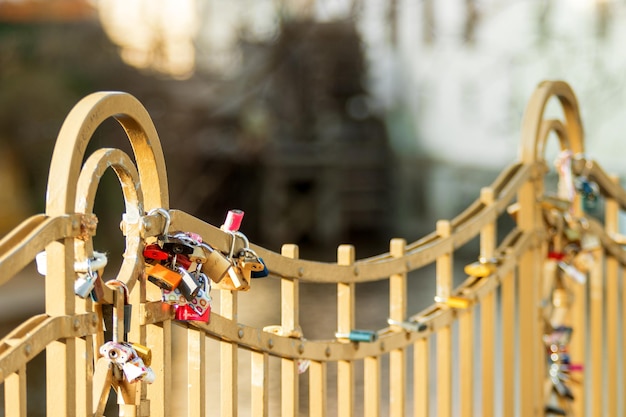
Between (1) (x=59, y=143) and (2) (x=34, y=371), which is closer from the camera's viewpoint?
(1) (x=59, y=143)

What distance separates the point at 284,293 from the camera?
1.41 metres

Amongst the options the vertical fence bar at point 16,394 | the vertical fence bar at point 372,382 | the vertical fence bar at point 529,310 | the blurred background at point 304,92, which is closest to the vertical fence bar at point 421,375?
the vertical fence bar at point 372,382

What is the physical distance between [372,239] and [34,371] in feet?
40.9

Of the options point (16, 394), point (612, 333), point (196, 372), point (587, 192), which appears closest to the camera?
point (16, 394)

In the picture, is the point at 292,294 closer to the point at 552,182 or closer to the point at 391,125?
the point at 552,182

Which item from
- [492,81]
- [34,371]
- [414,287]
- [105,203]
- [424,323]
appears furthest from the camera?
[492,81]

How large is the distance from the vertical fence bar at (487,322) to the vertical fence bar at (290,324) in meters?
0.54

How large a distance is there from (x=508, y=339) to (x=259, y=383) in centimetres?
75

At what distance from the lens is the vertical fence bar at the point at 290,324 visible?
55.6 inches

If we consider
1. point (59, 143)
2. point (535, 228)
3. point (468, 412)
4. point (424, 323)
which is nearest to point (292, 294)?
point (424, 323)

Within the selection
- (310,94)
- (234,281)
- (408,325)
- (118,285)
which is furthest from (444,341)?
(310,94)

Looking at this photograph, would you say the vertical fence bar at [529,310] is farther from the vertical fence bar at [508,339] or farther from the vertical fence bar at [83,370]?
the vertical fence bar at [83,370]

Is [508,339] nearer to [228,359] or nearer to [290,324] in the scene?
[290,324]

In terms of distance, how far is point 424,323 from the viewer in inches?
65.6
